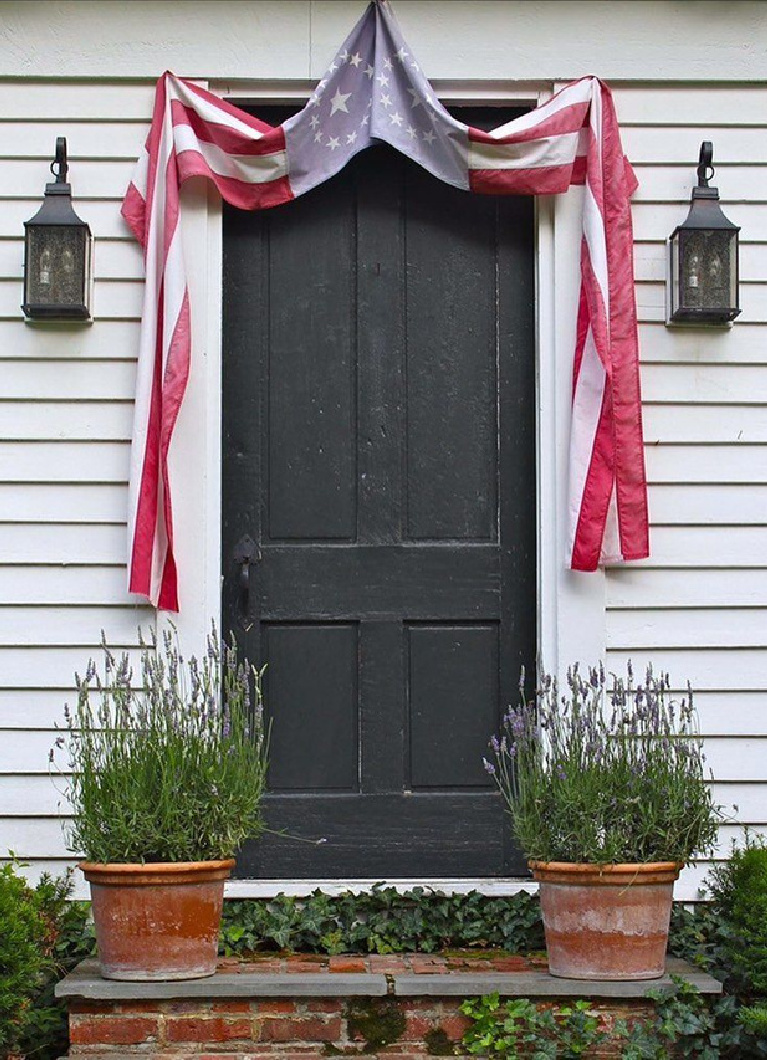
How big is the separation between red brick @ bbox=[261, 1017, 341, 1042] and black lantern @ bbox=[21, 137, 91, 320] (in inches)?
92.3

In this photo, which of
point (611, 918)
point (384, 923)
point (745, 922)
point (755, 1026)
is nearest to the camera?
point (755, 1026)

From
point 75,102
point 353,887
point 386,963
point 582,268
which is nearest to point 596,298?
point 582,268

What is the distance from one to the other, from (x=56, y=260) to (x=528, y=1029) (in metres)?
2.82

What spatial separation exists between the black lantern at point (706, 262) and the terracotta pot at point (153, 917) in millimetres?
2403

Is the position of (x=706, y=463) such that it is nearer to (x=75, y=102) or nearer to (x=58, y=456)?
(x=58, y=456)

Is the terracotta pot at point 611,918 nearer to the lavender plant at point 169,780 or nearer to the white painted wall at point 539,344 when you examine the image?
the white painted wall at point 539,344

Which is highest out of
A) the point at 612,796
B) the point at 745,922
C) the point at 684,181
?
the point at 684,181

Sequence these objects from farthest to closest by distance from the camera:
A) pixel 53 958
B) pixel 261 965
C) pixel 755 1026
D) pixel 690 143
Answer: pixel 690 143
pixel 53 958
pixel 261 965
pixel 755 1026

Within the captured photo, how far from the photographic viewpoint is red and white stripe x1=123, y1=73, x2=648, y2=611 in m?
4.98

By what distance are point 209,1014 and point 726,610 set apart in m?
2.14

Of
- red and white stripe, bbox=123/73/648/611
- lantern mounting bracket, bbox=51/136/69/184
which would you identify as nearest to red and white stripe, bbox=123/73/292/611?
red and white stripe, bbox=123/73/648/611

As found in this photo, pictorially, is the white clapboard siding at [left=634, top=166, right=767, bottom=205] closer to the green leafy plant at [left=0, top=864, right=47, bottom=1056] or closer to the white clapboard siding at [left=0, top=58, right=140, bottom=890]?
the white clapboard siding at [left=0, top=58, right=140, bottom=890]

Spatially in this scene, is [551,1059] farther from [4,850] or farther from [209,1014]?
[4,850]

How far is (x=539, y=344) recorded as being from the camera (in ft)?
17.1
